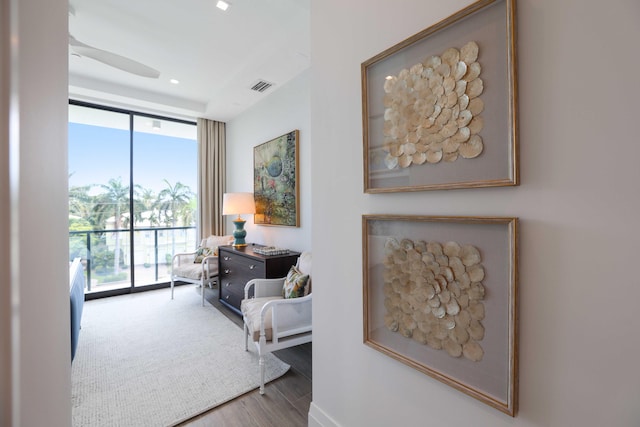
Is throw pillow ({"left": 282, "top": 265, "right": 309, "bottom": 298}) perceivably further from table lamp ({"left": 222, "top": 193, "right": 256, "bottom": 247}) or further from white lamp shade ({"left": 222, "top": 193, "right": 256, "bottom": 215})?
white lamp shade ({"left": 222, "top": 193, "right": 256, "bottom": 215})

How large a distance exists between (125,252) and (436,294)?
4864 mm

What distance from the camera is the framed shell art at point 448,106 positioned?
87 centimetres

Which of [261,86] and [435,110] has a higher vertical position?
[261,86]

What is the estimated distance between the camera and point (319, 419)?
5.22 ft

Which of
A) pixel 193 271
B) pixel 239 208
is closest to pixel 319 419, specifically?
pixel 239 208

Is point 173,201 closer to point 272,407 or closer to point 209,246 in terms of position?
point 209,246

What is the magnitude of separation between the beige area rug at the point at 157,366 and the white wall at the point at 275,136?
1.19 meters

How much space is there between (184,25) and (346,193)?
7.83ft

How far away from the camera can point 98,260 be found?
4266 mm

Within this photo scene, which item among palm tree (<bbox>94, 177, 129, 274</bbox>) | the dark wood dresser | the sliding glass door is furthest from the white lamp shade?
palm tree (<bbox>94, 177, 129, 274</bbox>)

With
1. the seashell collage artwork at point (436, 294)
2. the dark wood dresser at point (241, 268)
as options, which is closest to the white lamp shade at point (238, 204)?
the dark wood dresser at point (241, 268)

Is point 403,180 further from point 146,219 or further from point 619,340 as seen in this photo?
point 146,219

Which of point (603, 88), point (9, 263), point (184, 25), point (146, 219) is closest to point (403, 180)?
point (603, 88)

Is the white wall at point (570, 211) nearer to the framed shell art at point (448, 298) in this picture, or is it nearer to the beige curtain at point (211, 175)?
the framed shell art at point (448, 298)
